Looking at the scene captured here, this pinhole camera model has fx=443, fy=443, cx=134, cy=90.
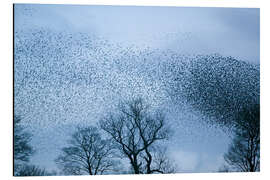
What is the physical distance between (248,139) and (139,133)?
1.37 metres

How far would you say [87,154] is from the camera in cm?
533

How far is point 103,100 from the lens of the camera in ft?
17.5

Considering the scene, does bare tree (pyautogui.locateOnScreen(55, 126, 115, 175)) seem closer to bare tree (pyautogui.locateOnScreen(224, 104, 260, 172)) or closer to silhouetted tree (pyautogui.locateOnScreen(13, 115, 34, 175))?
silhouetted tree (pyautogui.locateOnScreen(13, 115, 34, 175))

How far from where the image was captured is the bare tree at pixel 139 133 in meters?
5.37

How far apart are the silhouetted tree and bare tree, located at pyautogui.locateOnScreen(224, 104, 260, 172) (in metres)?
2.51

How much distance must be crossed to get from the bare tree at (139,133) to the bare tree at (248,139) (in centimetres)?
92

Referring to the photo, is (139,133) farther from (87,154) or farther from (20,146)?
(20,146)

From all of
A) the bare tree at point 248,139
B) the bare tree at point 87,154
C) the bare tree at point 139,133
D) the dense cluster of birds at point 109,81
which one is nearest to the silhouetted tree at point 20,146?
the dense cluster of birds at point 109,81

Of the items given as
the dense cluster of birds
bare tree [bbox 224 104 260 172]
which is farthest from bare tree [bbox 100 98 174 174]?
bare tree [bbox 224 104 260 172]

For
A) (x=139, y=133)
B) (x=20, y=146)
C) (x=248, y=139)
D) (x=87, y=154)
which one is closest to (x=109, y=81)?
(x=139, y=133)

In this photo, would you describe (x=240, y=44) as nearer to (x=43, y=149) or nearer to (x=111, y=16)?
(x=111, y=16)

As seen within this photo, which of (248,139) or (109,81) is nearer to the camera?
(109,81)

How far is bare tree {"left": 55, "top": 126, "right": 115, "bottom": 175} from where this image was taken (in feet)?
17.3
